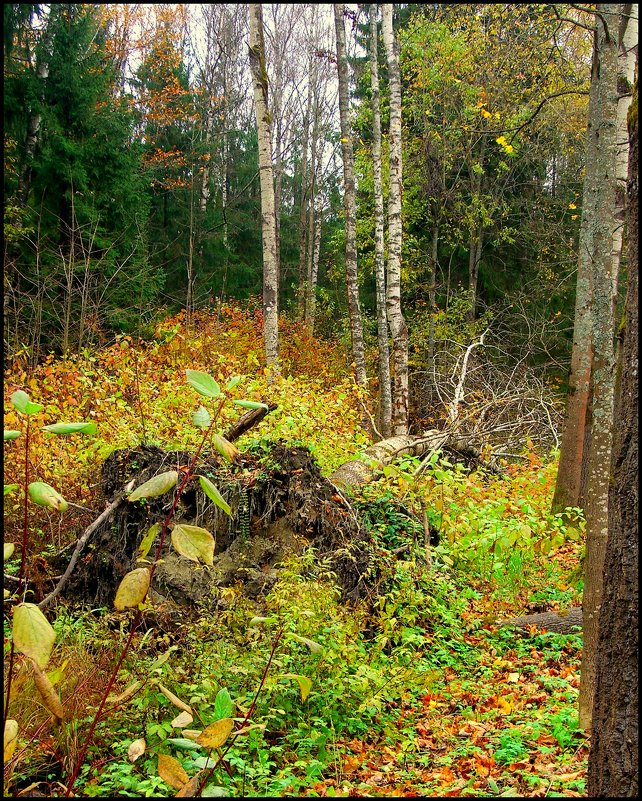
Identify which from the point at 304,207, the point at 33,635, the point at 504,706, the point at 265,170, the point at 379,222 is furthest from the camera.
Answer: the point at 304,207

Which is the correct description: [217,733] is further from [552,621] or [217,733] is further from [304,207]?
[304,207]

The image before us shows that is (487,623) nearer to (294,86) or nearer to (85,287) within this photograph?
(85,287)

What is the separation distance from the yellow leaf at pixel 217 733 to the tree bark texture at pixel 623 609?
134 cm

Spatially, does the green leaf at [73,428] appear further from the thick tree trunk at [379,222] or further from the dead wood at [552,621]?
the thick tree trunk at [379,222]

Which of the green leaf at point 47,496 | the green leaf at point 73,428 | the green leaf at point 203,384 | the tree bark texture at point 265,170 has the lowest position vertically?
the green leaf at point 47,496

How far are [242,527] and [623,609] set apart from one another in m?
3.93

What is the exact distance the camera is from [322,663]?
165 inches

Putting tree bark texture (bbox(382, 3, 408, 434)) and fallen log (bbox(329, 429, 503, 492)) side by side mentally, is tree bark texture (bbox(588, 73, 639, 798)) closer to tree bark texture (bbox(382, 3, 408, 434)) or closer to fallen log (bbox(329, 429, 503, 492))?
fallen log (bbox(329, 429, 503, 492))

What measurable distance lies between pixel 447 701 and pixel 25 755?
278 cm

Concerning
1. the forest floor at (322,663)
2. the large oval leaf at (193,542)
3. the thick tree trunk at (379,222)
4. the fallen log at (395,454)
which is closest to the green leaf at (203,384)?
the large oval leaf at (193,542)

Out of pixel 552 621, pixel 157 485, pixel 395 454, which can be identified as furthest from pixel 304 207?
pixel 157 485

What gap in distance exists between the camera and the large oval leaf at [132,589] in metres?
2.01

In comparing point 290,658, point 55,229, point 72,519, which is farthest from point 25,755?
point 55,229

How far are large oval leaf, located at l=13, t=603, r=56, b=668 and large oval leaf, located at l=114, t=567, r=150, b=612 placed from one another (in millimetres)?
237
